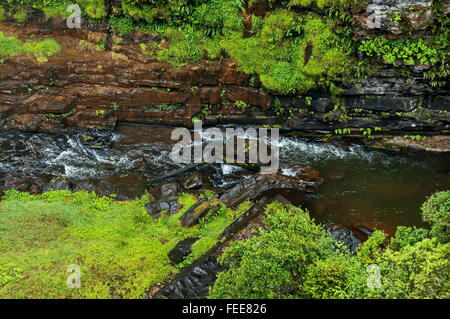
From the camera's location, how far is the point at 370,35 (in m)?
23.1

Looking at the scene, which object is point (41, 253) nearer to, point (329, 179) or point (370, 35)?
point (329, 179)

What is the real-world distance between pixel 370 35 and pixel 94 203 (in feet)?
56.6

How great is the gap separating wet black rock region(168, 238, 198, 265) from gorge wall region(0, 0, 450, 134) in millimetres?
10345

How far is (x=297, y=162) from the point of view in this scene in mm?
23094

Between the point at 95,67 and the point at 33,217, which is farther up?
the point at 95,67

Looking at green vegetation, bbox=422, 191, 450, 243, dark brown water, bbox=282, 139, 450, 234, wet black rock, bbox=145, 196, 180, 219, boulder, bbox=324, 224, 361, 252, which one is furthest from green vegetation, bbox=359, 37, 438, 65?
wet black rock, bbox=145, 196, 180, 219

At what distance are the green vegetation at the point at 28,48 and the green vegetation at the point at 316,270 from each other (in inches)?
780

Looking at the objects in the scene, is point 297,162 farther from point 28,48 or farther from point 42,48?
point 28,48

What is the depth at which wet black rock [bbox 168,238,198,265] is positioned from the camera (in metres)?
16.0

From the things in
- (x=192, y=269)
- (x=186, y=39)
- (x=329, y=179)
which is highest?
Answer: (x=186, y=39)

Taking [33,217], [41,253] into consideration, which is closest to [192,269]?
[41,253]

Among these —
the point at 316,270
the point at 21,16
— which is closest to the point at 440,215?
the point at 316,270
